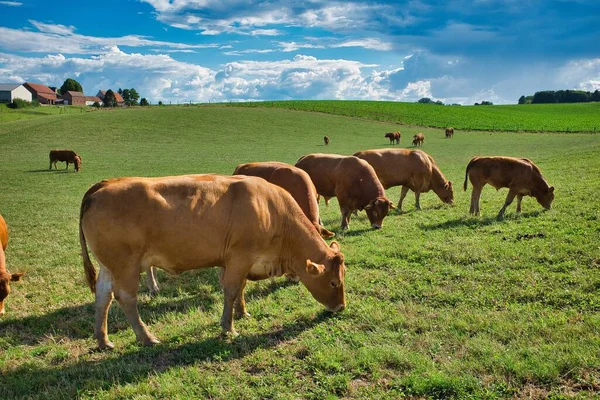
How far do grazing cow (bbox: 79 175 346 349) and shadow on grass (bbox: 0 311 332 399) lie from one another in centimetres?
35

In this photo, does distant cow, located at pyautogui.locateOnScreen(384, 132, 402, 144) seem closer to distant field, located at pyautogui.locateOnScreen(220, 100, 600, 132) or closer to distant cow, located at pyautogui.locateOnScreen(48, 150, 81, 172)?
Result: distant field, located at pyautogui.locateOnScreen(220, 100, 600, 132)

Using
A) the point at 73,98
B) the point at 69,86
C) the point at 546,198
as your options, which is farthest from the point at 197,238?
the point at 69,86

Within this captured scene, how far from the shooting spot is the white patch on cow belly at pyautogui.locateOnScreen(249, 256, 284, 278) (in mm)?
6980

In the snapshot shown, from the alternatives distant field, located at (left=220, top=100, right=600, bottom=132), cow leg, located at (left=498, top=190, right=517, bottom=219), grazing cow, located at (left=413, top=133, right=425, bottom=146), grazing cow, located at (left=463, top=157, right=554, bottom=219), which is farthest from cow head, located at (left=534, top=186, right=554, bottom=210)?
distant field, located at (left=220, top=100, right=600, bottom=132)

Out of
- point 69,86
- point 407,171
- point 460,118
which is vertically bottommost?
point 407,171

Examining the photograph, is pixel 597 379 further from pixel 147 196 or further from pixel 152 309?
pixel 152 309

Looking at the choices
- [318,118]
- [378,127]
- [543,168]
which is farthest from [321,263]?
[318,118]

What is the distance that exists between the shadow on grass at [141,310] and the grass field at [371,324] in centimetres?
3

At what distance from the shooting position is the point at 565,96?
146m

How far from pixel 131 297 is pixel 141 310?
1.66 m

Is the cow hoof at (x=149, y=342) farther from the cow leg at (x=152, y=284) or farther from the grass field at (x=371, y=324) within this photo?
the cow leg at (x=152, y=284)

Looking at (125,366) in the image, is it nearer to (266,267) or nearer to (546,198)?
(266,267)

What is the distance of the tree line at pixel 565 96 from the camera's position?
476ft

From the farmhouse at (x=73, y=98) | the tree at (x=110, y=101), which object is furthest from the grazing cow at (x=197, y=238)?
the farmhouse at (x=73, y=98)
